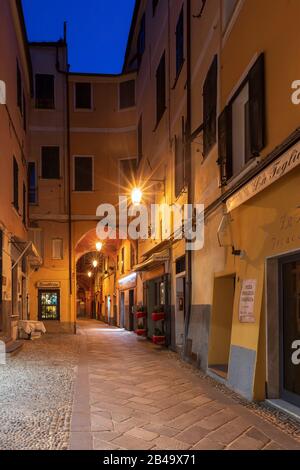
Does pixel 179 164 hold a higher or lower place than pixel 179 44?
lower

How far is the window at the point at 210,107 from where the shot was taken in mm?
9844

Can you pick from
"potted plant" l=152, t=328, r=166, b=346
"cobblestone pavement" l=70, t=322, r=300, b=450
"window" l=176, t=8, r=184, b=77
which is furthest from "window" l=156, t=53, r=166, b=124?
"cobblestone pavement" l=70, t=322, r=300, b=450

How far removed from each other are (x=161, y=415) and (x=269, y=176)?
318 centimetres

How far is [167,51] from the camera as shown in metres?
15.0

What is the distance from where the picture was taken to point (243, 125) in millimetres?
8562

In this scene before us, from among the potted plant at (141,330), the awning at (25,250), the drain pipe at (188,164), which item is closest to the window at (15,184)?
the awning at (25,250)

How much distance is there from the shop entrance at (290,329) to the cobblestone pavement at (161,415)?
504 millimetres

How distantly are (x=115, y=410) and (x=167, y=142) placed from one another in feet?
31.5

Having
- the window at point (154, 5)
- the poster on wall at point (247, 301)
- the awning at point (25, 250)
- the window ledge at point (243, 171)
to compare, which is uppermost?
the window at point (154, 5)

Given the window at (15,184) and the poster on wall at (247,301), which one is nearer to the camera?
the poster on wall at (247,301)

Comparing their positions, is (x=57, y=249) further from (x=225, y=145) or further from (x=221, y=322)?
(x=225, y=145)

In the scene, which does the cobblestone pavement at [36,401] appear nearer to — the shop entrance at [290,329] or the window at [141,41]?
the shop entrance at [290,329]

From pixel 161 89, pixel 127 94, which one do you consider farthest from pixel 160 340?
pixel 127 94

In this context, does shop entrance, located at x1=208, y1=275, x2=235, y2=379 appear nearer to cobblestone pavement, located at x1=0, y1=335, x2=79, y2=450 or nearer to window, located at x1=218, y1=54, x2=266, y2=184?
window, located at x1=218, y1=54, x2=266, y2=184
